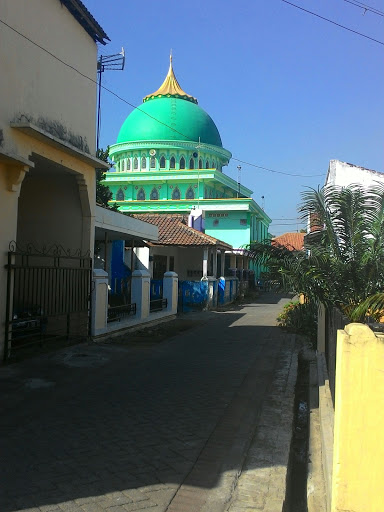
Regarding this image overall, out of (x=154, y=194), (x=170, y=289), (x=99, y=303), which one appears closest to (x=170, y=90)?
(x=154, y=194)

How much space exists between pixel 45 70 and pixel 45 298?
14.9 ft

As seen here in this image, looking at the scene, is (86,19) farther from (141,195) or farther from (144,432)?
(141,195)

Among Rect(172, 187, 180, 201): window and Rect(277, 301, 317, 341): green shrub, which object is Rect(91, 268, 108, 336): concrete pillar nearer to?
Rect(277, 301, 317, 341): green shrub

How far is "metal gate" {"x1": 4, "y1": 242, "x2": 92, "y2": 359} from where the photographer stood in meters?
9.01

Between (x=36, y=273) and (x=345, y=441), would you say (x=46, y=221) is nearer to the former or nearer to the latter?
(x=36, y=273)

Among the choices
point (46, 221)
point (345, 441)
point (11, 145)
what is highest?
point (11, 145)

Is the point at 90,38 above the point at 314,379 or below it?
above

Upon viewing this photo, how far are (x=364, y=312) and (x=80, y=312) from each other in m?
7.00

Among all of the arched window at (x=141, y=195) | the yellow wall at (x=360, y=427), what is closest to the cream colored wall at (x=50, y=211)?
the yellow wall at (x=360, y=427)

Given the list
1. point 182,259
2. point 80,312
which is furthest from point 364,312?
point 182,259

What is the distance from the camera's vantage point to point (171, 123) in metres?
41.4

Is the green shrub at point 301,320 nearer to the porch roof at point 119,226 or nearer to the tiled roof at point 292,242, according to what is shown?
the tiled roof at point 292,242

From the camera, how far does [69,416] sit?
19.8ft

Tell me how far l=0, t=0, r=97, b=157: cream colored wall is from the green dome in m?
30.1
